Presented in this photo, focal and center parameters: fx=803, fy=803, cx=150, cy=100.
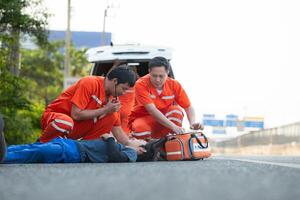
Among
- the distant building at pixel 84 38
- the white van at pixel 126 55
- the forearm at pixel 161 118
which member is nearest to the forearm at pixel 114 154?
the forearm at pixel 161 118

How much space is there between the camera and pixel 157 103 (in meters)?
11.5

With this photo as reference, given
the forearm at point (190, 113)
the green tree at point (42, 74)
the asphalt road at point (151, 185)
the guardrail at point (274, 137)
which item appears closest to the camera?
the asphalt road at point (151, 185)

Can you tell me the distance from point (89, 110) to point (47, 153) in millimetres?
1036

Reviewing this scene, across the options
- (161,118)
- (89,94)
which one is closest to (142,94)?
(161,118)

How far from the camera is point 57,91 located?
2215 inches

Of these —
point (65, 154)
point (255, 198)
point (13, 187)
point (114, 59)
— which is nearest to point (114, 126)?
point (65, 154)

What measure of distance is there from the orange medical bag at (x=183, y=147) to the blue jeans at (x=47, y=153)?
161 centimetres

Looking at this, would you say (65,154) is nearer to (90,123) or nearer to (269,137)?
(90,123)

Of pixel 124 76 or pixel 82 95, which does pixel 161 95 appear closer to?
pixel 82 95

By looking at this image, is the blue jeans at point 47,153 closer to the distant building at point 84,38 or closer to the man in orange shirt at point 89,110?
the man in orange shirt at point 89,110

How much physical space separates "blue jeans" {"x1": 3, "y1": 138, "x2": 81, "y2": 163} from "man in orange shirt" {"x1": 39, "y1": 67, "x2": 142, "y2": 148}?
0.62 meters

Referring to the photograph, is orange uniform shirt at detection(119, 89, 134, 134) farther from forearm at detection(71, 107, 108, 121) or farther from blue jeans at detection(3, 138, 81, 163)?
blue jeans at detection(3, 138, 81, 163)

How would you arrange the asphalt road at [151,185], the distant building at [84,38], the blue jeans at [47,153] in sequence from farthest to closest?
the distant building at [84,38], the blue jeans at [47,153], the asphalt road at [151,185]

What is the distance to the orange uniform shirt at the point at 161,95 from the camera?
37.3ft
